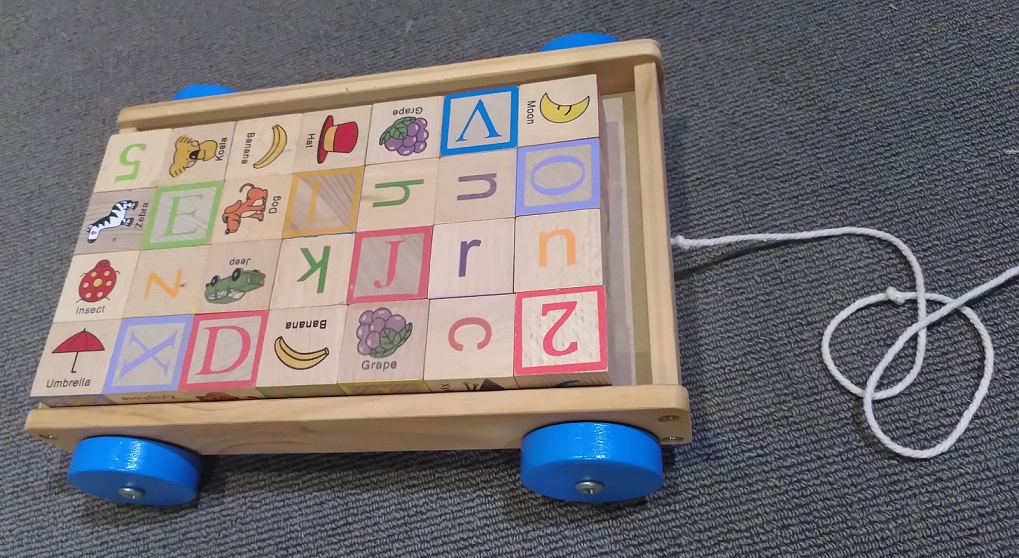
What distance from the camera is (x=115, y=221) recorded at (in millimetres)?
788

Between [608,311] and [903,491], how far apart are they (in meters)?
0.33

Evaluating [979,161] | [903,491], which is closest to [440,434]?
[903,491]

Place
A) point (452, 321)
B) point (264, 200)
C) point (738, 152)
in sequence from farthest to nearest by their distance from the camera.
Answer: point (738, 152)
point (264, 200)
point (452, 321)

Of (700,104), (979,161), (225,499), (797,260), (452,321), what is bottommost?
(225,499)

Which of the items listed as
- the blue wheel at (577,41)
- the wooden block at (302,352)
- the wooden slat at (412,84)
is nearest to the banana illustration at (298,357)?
the wooden block at (302,352)

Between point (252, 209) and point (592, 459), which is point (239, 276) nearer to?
point (252, 209)

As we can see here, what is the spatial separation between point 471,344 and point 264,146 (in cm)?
34

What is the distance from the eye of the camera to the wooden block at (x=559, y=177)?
69 cm

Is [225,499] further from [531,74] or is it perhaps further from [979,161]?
[979,161]

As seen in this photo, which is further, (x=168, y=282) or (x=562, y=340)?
(x=168, y=282)

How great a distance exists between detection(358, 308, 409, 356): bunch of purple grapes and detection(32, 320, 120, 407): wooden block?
253mm

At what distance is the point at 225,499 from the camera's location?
0.80 meters

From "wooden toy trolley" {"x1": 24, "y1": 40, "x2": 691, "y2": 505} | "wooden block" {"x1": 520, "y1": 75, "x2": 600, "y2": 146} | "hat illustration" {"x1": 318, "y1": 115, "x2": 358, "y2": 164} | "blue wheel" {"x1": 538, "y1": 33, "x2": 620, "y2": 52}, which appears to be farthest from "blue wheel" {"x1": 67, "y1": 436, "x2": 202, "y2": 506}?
"blue wheel" {"x1": 538, "y1": 33, "x2": 620, "y2": 52}

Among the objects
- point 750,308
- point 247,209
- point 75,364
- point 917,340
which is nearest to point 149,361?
point 75,364
